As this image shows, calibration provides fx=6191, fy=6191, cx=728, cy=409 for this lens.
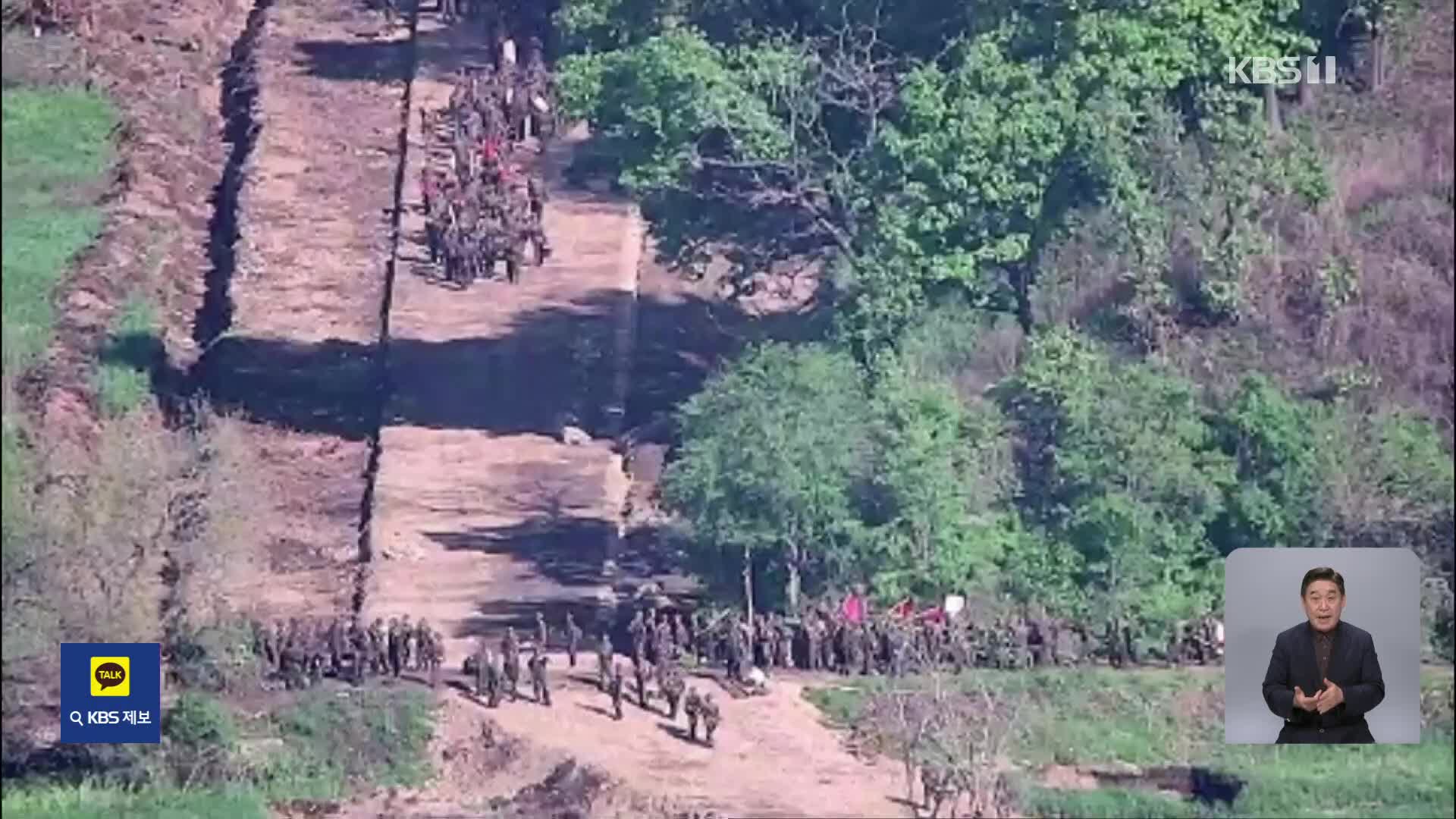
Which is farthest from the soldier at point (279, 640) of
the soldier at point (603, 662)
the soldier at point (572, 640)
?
the soldier at point (603, 662)

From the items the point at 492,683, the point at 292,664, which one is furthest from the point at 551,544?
the point at 292,664

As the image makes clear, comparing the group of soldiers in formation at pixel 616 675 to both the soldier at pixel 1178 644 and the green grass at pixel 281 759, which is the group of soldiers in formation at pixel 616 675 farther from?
the soldier at pixel 1178 644

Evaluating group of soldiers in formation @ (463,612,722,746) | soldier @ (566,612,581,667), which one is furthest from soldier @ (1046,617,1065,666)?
soldier @ (566,612,581,667)

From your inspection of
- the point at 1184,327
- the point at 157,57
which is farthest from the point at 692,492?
the point at 157,57

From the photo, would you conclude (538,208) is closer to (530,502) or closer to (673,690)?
(530,502)

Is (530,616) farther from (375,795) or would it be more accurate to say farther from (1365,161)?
(1365,161)

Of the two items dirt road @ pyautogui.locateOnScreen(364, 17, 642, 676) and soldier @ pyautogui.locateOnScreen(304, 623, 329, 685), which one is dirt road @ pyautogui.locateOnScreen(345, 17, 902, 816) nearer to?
dirt road @ pyautogui.locateOnScreen(364, 17, 642, 676)
